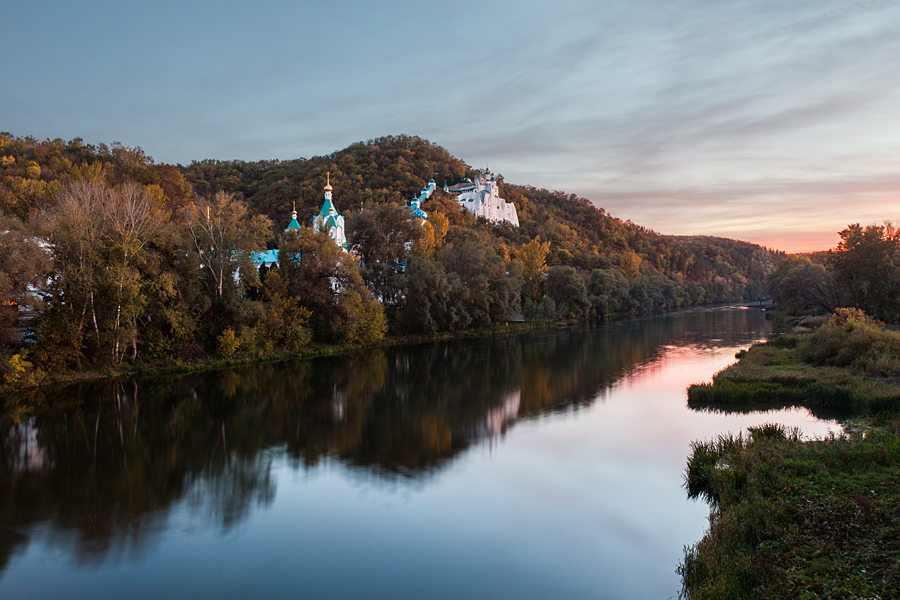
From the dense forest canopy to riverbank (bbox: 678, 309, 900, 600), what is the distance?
19685 millimetres

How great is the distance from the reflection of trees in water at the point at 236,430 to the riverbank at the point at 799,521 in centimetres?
587

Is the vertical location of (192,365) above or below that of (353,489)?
above

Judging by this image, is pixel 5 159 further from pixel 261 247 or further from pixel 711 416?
pixel 711 416

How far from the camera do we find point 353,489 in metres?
10.7

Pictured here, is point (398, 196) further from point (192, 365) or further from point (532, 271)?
point (192, 365)

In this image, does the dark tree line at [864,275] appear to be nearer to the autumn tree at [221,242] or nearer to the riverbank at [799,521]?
the riverbank at [799,521]

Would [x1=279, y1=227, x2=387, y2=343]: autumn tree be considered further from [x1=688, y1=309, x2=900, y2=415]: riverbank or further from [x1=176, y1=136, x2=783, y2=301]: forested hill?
[x1=176, y1=136, x2=783, y2=301]: forested hill

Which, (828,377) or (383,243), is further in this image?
(383,243)

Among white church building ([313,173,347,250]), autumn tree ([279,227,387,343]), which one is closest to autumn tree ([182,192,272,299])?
autumn tree ([279,227,387,343])

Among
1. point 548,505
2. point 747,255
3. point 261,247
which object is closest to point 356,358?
point 261,247

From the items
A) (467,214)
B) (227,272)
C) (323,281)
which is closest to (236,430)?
(227,272)

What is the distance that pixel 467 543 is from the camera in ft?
27.7

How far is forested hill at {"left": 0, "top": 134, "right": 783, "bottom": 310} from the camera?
4769 centimetres

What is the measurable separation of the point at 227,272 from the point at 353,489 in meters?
17.0
